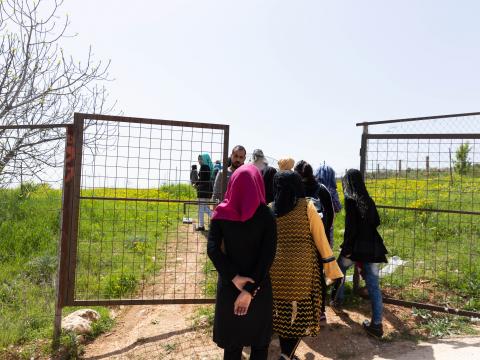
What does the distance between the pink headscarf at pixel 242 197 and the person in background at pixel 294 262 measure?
76cm

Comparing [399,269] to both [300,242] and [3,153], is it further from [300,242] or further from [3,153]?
[3,153]

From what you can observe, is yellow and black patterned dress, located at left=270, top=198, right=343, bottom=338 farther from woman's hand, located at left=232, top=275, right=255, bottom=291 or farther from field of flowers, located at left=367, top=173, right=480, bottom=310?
field of flowers, located at left=367, top=173, right=480, bottom=310

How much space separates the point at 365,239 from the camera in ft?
14.1

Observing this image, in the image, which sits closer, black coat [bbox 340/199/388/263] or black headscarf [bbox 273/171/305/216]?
black headscarf [bbox 273/171/305/216]

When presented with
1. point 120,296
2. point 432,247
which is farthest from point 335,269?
point 432,247

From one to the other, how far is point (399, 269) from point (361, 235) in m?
2.46

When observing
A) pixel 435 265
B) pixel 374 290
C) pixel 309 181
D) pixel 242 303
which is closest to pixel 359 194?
pixel 309 181

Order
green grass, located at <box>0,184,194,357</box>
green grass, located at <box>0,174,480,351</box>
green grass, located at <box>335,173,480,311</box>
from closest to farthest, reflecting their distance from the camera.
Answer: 1. green grass, located at <box>0,184,194,357</box>
2. green grass, located at <box>0,174,480,351</box>
3. green grass, located at <box>335,173,480,311</box>

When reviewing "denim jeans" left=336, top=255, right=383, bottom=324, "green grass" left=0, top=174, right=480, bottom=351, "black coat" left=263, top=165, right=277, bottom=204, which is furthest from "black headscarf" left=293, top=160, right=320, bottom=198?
"green grass" left=0, top=174, right=480, bottom=351

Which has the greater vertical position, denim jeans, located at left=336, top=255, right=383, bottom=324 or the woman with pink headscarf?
the woman with pink headscarf

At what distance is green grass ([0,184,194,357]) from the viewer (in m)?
4.48

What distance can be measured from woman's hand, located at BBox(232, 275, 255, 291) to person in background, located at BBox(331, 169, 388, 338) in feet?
6.72

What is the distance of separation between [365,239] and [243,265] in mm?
2060

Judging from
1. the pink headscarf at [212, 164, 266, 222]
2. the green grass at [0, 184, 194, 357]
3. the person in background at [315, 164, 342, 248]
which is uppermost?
the person in background at [315, 164, 342, 248]
